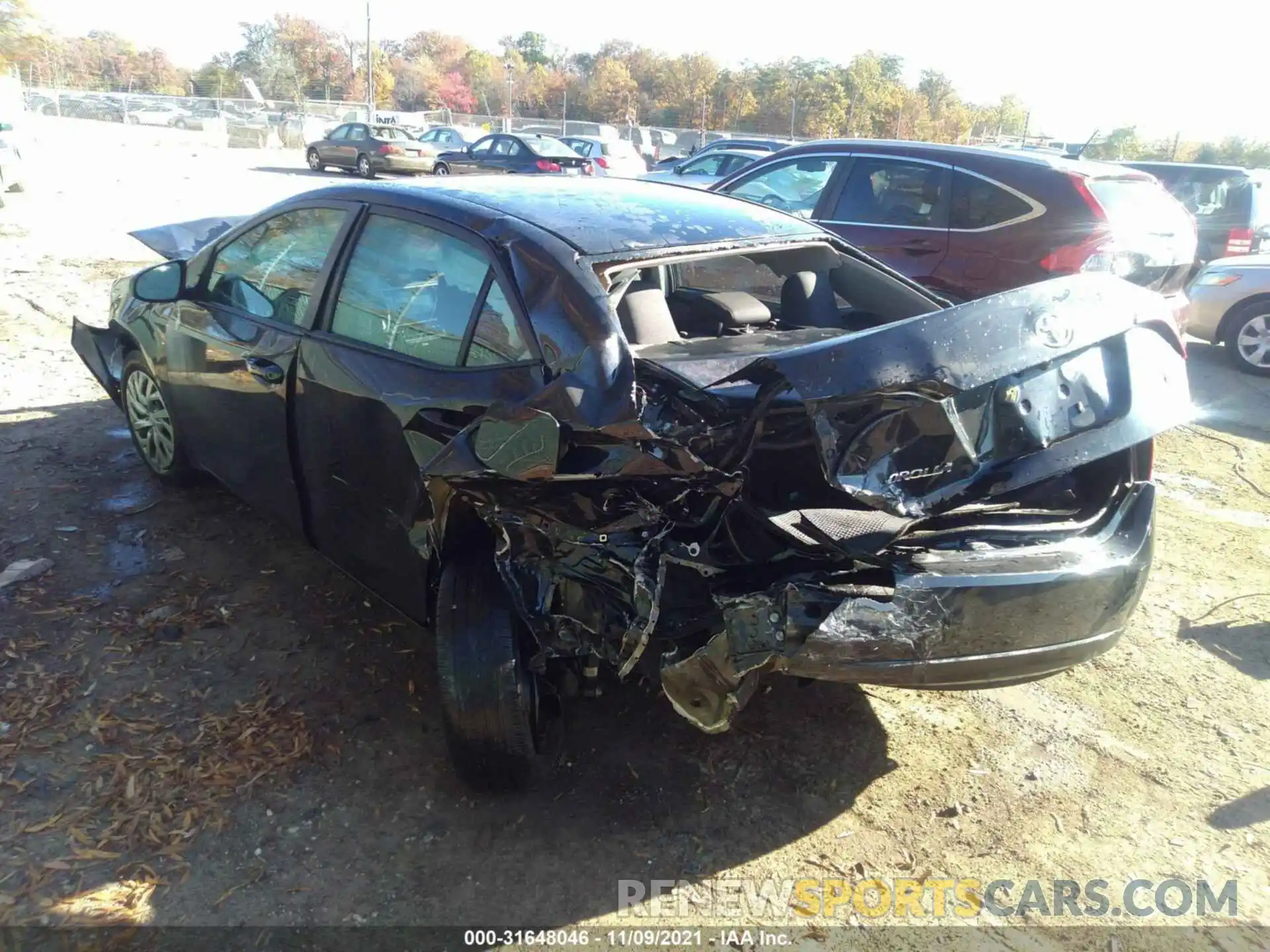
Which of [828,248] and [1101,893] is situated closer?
[1101,893]

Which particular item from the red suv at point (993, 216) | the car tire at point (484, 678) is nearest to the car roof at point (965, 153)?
the red suv at point (993, 216)

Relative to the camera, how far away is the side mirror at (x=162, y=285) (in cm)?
411

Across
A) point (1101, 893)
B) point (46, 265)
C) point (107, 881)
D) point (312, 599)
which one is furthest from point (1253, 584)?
point (46, 265)

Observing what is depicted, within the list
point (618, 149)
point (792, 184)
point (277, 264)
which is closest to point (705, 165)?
point (792, 184)

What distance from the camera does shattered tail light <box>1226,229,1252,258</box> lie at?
34.0ft

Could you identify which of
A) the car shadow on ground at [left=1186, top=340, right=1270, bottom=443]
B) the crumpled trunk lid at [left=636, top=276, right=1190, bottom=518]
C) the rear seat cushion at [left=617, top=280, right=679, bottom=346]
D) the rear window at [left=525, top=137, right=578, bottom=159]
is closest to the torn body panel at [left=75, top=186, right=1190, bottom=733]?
the crumpled trunk lid at [left=636, top=276, right=1190, bottom=518]

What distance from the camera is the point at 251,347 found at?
142 inches

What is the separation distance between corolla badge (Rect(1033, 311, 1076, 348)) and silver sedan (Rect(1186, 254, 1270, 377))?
7.37 metres

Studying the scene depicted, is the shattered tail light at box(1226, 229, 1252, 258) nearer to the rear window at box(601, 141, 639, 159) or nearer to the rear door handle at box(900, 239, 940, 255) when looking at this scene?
the rear door handle at box(900, 239, 940, 255)

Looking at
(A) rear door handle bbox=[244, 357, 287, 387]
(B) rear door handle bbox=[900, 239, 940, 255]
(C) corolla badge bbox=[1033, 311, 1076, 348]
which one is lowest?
(A) rear door handle bbox=[244, 357, 287, 387]

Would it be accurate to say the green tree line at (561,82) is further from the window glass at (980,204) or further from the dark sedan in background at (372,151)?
the window glass at (980,204)

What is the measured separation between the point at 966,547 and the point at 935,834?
92cm

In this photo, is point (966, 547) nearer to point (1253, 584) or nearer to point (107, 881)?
point (107, 881)

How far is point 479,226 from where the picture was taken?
292cm
